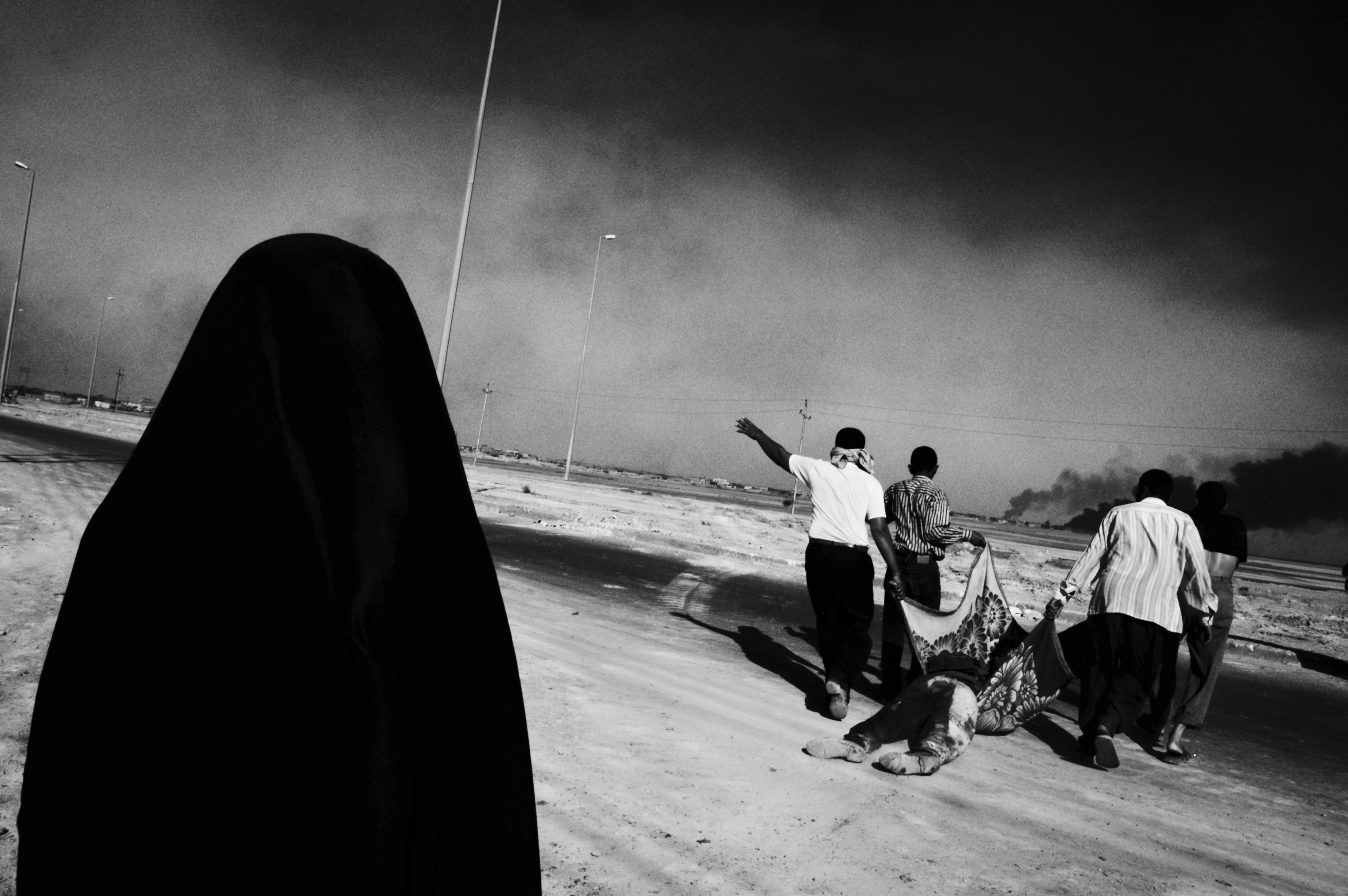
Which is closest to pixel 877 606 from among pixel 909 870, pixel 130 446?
pixel 909 870

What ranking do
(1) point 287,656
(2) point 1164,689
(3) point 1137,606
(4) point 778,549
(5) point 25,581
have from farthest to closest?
(4) point 778,549 → (5) point 25,581 → (2) point 1164,689 → (3) point 1137,606 → (1) point 287,656

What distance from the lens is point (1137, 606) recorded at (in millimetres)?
5398

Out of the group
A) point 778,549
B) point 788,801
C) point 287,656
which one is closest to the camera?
point 287,656

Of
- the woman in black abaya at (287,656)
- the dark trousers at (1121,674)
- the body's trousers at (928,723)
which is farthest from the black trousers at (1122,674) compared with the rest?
the woman in black abaya at (287,656)

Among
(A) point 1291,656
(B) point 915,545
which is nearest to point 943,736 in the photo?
(B) point 915,545

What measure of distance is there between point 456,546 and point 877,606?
11485mm

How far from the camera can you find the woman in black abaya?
94 cm

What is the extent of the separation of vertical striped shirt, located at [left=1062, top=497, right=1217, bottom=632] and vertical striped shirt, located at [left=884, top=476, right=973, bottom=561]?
38.4 inches

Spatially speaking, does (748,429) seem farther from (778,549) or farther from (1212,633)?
(778,549)

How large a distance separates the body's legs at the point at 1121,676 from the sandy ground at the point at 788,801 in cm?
29

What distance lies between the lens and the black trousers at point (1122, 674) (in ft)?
17.6

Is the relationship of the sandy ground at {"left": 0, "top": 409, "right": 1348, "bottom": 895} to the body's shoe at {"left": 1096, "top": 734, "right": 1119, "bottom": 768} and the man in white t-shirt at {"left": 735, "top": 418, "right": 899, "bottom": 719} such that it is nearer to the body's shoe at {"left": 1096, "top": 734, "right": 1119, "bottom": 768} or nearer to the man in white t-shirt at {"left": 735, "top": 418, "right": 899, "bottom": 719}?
the body's shoe at {"left": 1096, "top": 734, "right": 1119, "bottom": 768}

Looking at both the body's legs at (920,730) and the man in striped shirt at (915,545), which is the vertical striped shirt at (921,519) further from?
the body's legs at (920,730)

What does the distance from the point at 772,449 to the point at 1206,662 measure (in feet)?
11.6
